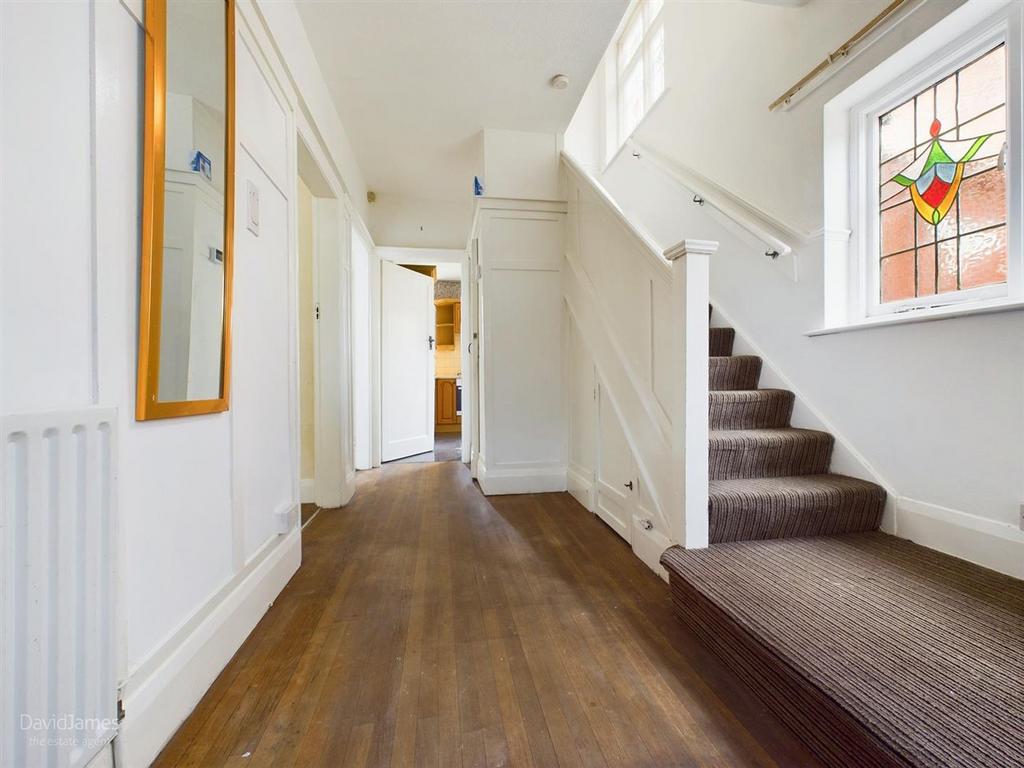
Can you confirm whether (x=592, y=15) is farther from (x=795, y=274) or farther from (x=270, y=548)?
(x=270, y=548)

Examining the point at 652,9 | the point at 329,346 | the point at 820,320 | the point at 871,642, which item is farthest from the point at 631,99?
the point at 871,642

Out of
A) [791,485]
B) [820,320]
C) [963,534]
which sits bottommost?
[963,534]

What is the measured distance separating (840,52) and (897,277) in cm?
101

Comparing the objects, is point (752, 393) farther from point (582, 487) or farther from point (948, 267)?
point (582, 487)

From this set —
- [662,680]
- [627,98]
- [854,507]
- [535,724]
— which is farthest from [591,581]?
[627,98]

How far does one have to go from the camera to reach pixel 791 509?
1581mm

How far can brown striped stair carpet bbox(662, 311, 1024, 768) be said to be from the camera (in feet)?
2.52

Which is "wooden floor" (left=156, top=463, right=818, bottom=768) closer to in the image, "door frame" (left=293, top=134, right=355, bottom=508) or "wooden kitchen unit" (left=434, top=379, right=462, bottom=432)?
"door frame" (left=293, top=134, right=355, bottom=508)

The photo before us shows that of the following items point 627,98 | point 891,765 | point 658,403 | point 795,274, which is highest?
point 627,98

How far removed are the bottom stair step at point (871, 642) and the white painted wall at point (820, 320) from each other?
0.29 metres

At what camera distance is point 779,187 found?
7.18 ft

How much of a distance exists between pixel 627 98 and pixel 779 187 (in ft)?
8.50

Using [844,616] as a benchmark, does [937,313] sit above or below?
above

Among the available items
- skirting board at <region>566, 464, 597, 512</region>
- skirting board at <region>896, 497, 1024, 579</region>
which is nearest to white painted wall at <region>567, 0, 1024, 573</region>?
skirting board at <region>896, 497, 1024, 579</region>
